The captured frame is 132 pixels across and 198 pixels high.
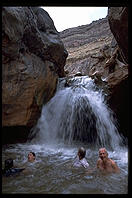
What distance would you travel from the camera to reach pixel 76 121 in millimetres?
10570

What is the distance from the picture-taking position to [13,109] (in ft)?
28.1

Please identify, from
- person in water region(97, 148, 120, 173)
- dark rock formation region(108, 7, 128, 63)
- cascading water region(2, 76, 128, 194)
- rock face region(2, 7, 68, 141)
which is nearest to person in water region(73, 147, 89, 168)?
cascading water region(2, 76, 128, 194)

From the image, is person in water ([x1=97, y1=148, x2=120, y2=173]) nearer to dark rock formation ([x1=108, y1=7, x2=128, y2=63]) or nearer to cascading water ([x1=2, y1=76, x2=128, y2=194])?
cascading water ([x1=2, y1=76, x2=128, y2=194])

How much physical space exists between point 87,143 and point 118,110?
7.62 feet

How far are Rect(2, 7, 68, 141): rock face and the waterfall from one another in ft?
2.30

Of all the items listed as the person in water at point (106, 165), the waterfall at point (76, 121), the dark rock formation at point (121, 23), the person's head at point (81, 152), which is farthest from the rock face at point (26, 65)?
the person in water at point (106, 165)

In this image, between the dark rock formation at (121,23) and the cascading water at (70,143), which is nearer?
the cascading water at (70,143)

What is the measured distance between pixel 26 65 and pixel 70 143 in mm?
4247

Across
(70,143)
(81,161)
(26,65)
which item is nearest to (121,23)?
(26,65)

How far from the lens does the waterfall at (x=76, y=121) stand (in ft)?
33.5

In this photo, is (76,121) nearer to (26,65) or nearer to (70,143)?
(70,143)

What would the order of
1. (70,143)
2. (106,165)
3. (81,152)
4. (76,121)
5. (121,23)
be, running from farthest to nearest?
(76,121) < (70,143) < (121,23) < (81,152) < (106,165)

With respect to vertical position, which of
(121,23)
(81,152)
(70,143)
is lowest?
(70,143)

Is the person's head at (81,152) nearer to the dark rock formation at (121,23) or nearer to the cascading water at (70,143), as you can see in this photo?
the cascading water at (70,143)
